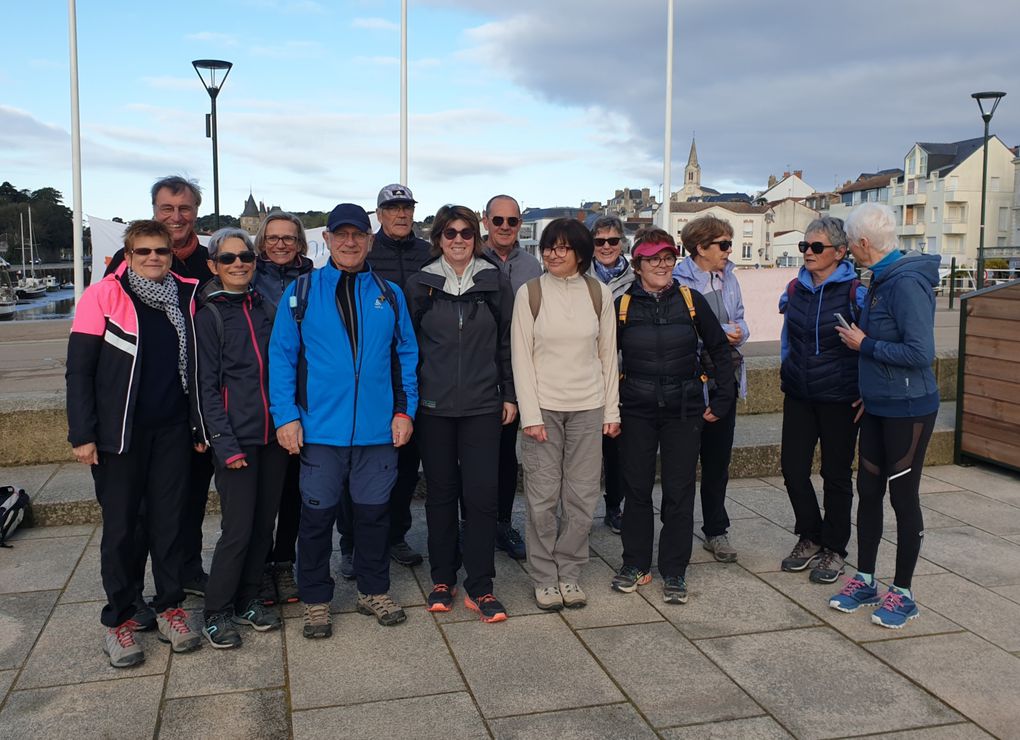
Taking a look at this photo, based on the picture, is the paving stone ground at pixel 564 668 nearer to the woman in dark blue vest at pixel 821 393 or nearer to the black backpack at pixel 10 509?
the woman in dark blue vest at pixel 821 393

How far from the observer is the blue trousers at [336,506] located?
3955 mm

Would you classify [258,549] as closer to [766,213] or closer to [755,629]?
[755,629]

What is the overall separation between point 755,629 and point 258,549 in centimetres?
236

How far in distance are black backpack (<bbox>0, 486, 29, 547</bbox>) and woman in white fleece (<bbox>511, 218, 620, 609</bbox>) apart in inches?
127

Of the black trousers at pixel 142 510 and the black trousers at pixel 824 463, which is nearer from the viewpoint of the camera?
the black trousers at pixel 142 510

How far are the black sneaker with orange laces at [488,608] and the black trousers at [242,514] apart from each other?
3.48ft

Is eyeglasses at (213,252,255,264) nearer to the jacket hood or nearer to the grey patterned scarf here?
the grey patterned scarf

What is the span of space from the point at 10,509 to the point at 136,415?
227cm

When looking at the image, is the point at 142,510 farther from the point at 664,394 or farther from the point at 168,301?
the point at 664,394

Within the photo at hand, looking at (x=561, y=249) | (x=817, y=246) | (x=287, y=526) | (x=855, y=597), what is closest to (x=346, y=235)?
(x=561, y=249)

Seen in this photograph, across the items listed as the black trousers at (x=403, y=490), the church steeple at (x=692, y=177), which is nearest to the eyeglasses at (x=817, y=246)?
the black trousers at (x=403, y=490)

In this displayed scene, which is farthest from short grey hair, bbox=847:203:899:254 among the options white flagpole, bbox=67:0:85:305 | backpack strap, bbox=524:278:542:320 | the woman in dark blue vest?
white flagpole, bbox=67:0:85:305

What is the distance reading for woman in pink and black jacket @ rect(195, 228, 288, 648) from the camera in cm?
376

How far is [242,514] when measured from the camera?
390cm
